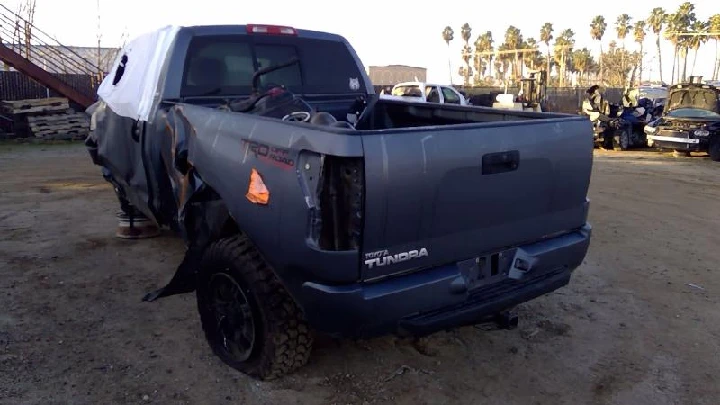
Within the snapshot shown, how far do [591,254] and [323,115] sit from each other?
12.9 feet

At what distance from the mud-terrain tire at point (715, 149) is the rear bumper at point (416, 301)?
49.3ft

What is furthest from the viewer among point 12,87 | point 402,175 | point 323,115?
point 12,87

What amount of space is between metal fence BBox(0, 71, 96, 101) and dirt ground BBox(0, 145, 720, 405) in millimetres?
15752

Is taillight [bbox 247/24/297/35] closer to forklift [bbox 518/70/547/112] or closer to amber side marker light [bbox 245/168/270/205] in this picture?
amber side marker light [bbox 245/168/270/205]

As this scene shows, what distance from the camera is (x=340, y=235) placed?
2.88m

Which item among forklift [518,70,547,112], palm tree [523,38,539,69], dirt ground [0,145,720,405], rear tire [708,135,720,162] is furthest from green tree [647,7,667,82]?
dirt ground [0,145,720,405]

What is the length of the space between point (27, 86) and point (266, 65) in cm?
1888

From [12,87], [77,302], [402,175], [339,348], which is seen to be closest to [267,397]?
[339,348]

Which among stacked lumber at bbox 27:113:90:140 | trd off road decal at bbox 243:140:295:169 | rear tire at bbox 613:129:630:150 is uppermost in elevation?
trd off road decal at bbox 243:140:295:169

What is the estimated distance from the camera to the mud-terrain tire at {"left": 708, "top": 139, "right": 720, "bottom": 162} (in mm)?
16000

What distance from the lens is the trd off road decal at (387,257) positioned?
2885mm

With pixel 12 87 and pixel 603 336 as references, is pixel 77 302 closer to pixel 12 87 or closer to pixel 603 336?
pixel 603 336

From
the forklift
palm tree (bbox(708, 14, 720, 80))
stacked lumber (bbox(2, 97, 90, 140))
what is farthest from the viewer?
palm tree (bbox(708, 14, 720, 80))

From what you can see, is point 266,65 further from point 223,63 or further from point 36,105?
point 36,105
